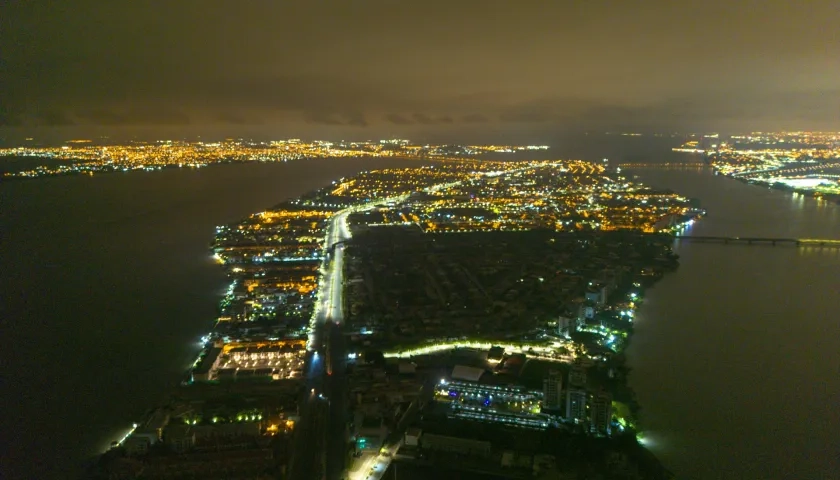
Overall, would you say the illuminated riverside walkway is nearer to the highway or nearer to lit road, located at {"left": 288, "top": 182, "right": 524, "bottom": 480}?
lit road, located at {"left": 288, "top": 182, "right": 524, "bottom": 480}

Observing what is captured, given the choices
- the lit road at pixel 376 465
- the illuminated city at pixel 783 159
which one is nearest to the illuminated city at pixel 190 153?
the illuminated city at pixel 783 159

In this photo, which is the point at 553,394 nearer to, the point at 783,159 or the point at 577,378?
the point at 577,378

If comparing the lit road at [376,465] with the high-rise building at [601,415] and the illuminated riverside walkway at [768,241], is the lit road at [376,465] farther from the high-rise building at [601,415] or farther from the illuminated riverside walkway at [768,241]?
the illuminated riverside walkway at [768,241]

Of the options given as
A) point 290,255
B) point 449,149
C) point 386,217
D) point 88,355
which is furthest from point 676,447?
point 449,149

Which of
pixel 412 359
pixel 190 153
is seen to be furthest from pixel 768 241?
pixel 190 153

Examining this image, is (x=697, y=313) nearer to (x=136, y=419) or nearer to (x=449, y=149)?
(x=136, y=419)
